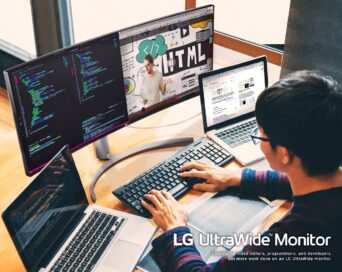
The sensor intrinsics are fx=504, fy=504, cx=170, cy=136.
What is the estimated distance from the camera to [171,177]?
1.74m

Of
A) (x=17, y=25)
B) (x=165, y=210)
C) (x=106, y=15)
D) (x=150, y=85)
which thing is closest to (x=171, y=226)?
(x=165, y=210)

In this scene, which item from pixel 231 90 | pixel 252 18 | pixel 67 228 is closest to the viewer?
pixel 67 228

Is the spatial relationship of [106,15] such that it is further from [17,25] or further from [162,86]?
[162,86]

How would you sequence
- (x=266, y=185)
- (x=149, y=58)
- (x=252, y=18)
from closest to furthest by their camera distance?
(x=266, y=185)
(x=149, y=58)
(x=252, y=18)

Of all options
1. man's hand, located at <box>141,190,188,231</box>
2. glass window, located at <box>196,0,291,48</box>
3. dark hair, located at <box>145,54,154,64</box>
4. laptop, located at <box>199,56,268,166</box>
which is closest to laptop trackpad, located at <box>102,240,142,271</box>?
man's hand, located at <box>141,190,188,231</box>

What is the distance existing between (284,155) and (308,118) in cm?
14

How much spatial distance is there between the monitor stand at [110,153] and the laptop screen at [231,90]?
0.13m

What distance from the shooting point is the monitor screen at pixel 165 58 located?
1.77 m

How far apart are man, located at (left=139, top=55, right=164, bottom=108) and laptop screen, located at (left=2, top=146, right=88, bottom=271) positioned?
0.44 m

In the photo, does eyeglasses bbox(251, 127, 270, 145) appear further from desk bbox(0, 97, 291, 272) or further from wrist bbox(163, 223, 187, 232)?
wrist bbox(163, 223, 187, 232)

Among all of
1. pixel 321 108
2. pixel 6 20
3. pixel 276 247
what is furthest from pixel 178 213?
pixel 6 20

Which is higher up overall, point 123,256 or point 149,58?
point 149,58

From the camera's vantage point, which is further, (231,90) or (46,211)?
(231,90)

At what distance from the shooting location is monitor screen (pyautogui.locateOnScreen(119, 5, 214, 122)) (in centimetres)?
177
